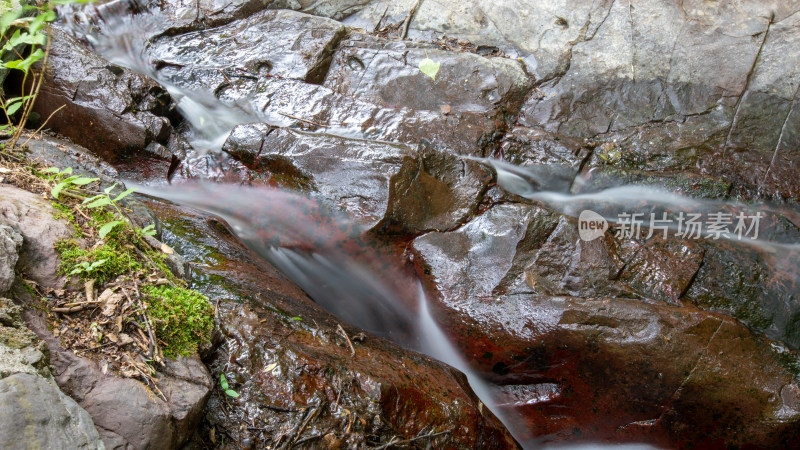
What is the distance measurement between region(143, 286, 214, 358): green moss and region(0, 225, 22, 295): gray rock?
1.83ft

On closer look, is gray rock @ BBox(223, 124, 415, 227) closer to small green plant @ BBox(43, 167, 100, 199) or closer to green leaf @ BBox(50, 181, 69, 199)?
small green plant @ BBox(43, 167, 100, 199)

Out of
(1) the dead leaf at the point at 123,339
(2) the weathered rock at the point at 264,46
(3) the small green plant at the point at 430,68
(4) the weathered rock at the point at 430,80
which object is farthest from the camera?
(2) the weathered rock at the point at 264,46

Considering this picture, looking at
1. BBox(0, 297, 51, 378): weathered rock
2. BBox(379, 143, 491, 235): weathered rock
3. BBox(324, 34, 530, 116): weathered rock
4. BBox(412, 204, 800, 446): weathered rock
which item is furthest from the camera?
BBox(324, 34, 530, 116): weathered rock

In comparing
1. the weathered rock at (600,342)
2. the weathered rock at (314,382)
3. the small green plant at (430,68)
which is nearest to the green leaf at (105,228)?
the weathered rock at (314,382)

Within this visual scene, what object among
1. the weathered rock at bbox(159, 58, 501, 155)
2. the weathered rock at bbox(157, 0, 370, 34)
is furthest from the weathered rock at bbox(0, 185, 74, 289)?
the weathered rock at bbox(157, 0, 370, 34)

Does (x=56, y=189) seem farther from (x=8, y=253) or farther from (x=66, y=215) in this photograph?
(x=8, y=253)

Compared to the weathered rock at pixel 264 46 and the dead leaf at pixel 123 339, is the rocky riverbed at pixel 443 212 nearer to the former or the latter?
the weathered rock at pixel 264 46

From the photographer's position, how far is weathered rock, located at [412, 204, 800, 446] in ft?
12.4

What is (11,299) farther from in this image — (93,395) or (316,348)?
(316,348)

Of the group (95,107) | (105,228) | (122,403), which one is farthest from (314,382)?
(95,107)

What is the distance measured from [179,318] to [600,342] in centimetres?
313

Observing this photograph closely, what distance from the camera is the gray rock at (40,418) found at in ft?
4.88

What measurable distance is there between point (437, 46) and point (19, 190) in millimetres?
5655

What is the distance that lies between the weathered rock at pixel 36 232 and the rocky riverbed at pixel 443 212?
0.01 m
